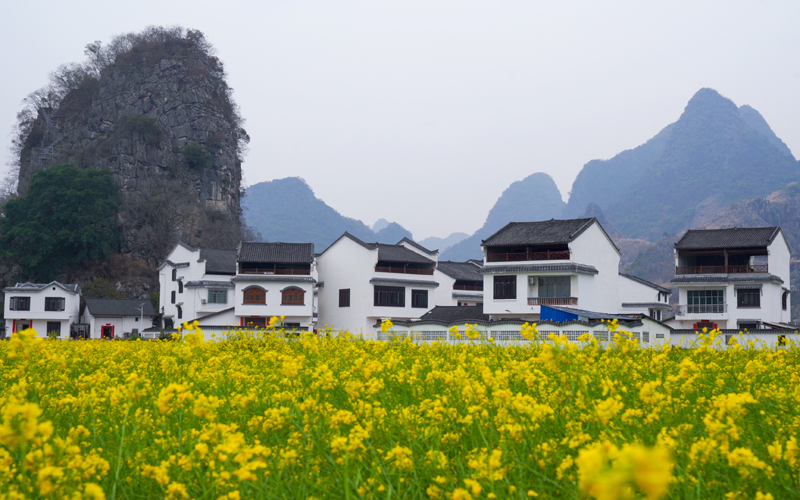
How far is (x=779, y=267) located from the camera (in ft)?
119

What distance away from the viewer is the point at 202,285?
42156 mm

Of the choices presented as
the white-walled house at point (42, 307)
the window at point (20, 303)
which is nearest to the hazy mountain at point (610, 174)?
the white-walled house at point (42, 307)

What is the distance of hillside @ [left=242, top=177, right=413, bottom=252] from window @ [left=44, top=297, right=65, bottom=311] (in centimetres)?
10672

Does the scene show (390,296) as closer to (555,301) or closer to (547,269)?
(547,269)

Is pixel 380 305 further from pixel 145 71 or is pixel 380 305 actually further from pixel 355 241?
pixel 145 71

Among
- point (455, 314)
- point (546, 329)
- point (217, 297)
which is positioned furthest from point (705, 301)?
point (217, 297)

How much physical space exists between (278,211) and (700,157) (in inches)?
4329

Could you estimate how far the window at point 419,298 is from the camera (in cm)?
3988

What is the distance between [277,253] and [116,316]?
15908 mm

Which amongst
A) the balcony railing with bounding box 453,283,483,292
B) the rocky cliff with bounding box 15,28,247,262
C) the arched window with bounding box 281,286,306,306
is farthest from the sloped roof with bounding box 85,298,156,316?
the balcony railing with bounding box 453,283,483,292

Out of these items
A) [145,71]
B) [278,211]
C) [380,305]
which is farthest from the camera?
[278,211]

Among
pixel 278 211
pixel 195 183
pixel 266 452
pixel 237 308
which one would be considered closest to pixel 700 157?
pixel 278 211

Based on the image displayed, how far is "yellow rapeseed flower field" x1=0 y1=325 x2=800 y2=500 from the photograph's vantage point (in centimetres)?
251

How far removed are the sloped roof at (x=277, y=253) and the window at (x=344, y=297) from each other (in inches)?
120
